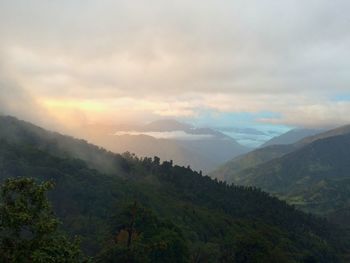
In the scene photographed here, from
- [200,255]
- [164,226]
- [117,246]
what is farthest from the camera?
[200,255]

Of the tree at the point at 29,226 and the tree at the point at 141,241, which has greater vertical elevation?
the tree at the point at 29,226

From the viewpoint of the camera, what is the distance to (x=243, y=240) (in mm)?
136625

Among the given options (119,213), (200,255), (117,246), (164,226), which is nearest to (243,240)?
(200,255)

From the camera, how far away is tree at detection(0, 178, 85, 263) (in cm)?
3722

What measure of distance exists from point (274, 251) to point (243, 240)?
55.7 ft

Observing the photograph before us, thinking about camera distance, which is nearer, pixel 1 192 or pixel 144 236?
pixel 1 192

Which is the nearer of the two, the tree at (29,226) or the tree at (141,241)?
the tree at (29,226)

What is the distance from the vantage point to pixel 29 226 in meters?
38.5

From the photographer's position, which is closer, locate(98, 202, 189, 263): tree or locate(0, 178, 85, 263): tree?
locate(0, 178, 85, 263): tree

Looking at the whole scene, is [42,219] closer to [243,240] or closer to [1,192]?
[1,192]

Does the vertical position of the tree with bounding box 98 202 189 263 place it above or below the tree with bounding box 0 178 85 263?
below

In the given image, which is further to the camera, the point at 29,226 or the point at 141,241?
the point at 141,241

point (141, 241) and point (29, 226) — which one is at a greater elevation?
point (29, 226)

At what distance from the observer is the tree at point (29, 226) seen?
37.2 metres
